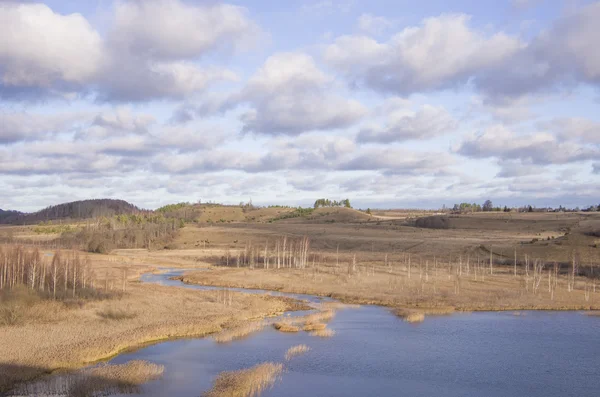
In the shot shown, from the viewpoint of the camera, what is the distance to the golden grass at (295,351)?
3831 cm

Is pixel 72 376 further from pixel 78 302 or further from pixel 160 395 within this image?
pixel 78 302

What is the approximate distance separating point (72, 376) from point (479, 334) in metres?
31.2

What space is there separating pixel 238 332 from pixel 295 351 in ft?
23.7

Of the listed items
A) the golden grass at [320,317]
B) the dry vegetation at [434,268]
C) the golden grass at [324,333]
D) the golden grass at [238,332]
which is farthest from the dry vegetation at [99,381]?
the dry vegetation at [434,268]

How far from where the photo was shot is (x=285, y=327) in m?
47.1

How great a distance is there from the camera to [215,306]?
54.9 metres

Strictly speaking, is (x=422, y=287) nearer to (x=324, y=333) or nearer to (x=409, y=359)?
(x=324, y=333)

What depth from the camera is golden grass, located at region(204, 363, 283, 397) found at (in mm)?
30438

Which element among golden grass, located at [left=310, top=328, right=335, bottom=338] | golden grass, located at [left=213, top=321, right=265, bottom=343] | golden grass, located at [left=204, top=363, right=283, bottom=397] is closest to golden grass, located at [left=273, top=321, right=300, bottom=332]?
golden grass, located at [left=213, top=321, right=265, bottom=343]

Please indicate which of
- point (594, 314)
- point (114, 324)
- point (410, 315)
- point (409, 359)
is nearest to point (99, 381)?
point (114, 324)

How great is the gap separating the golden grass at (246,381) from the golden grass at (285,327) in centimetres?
1114

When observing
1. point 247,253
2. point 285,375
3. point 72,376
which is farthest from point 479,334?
point 247,253

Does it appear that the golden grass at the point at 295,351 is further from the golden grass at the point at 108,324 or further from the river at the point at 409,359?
the golden grass at the point at 108,324

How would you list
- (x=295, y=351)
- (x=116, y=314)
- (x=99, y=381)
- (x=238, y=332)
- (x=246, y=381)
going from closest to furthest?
(x=99, y=381)
(x=246, y=381)
(x=295, y=351)
(x=238, y=332)
(x=116, y=314)
